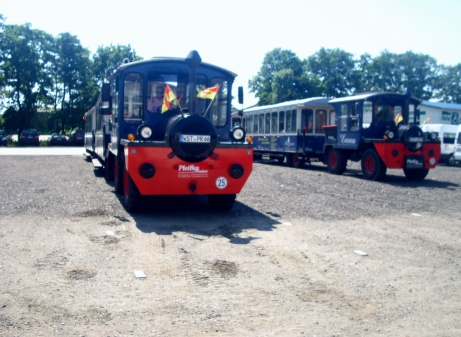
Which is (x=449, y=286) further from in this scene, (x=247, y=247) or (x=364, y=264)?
(x=247, y=247)

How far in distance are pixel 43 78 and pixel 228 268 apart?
2082 inches

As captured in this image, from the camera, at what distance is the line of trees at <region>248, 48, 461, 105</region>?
58656 millimetres

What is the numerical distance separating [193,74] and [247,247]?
3446 mm

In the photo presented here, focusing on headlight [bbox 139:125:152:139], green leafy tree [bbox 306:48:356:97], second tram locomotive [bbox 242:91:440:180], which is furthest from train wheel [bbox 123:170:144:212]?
green leafy tree [bbox 306:48:356:97]

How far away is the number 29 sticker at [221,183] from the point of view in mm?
9164

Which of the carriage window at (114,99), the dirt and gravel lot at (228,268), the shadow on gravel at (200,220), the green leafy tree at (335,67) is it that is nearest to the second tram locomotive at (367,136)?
the dirt and gravel lot at (228,268)

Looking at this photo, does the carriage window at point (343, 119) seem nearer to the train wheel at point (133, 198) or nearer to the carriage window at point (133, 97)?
the carriage window at point (133, 97)

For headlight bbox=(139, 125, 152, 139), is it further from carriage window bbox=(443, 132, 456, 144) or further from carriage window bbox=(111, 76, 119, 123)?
carriage window bbox=(443, 132, 456, 144)

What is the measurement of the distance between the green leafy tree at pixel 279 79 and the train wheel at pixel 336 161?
38.7 metres

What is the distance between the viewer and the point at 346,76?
2638 inches

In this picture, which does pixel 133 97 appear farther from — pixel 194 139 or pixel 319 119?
pixel 319 119

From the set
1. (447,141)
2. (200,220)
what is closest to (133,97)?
(200,220)

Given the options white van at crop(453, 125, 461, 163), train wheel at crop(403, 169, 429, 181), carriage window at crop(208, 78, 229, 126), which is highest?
carriage window at crop(208, 78, 229, 126)

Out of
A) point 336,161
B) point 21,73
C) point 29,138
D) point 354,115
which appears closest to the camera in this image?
point 354,115
